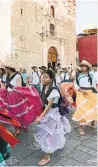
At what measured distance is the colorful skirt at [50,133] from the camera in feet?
12.1

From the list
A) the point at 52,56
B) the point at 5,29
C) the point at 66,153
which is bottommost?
the point at 66,153

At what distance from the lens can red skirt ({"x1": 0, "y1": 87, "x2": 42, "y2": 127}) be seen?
3.87m

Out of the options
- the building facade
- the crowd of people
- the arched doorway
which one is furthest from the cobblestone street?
the arched doorway

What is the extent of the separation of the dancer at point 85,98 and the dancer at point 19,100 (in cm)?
128

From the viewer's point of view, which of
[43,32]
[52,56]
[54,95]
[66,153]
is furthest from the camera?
[52,56]

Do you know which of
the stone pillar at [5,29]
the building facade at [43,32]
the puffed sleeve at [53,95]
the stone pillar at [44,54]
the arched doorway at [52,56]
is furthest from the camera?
the arched doorway at [52,56]

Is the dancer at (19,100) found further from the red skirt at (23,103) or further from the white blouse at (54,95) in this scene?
the white blouse at (54,95)

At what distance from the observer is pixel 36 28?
21141mm

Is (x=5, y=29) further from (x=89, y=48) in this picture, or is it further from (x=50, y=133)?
(x=50, y=133)

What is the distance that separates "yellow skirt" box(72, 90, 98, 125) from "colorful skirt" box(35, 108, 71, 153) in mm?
1362

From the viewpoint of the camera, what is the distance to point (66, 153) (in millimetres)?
4012

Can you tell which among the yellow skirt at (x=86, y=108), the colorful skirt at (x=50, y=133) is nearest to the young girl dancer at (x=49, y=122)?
the colorful skirt at (x=50, y=133)

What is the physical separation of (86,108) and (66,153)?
136 cm

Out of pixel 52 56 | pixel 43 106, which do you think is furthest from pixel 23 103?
pixel 52 56
